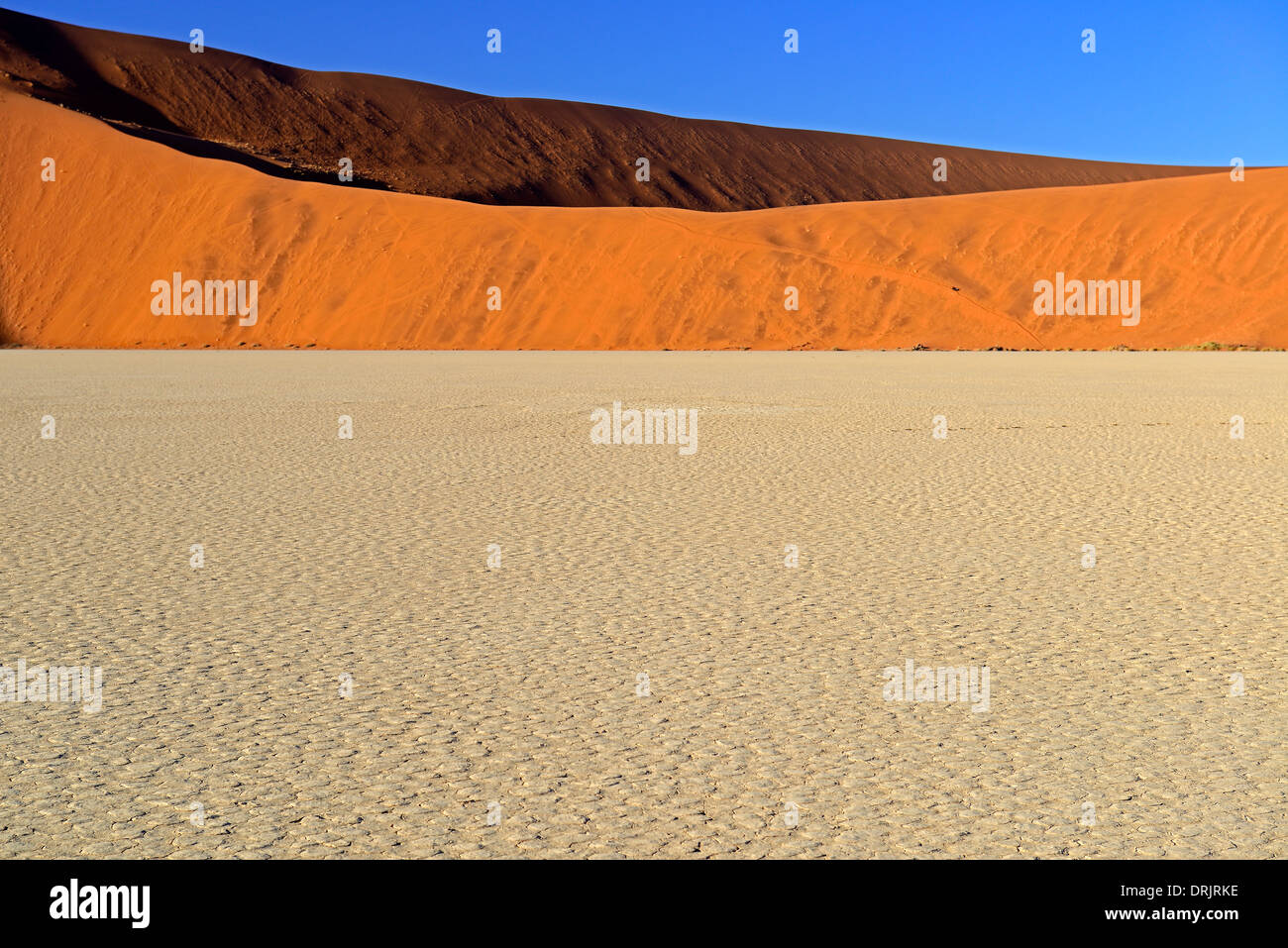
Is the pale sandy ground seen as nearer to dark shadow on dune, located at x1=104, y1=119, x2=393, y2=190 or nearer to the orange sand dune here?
the orange sand dune

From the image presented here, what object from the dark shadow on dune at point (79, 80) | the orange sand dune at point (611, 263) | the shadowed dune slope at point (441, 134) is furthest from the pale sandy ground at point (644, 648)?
the dark shadow on dune at point (79, 80)

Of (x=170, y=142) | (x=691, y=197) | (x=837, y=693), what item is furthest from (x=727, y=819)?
(x=691, y=197)

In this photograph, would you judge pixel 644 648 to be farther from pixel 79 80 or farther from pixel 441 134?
pixel 441 134

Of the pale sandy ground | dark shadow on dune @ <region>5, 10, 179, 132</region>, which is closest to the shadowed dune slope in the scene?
dark shadow on dune @ <region>5, 10, 179, 132</region>

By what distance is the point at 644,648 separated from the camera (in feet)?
21.8

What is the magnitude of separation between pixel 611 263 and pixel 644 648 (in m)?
58.2

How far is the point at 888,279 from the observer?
60781mm

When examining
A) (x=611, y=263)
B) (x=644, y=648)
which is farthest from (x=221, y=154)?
(x=644, y=648)

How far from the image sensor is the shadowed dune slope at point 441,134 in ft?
388

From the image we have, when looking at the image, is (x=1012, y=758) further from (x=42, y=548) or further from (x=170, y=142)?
(x=170, y=142)

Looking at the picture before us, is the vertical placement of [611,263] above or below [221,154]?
below

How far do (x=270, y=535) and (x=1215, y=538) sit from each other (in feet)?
22.3

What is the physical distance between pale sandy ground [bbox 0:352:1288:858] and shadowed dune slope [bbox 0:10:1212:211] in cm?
9316

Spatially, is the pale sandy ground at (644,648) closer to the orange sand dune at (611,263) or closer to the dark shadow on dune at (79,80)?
the orange sand dune at (611,263)
